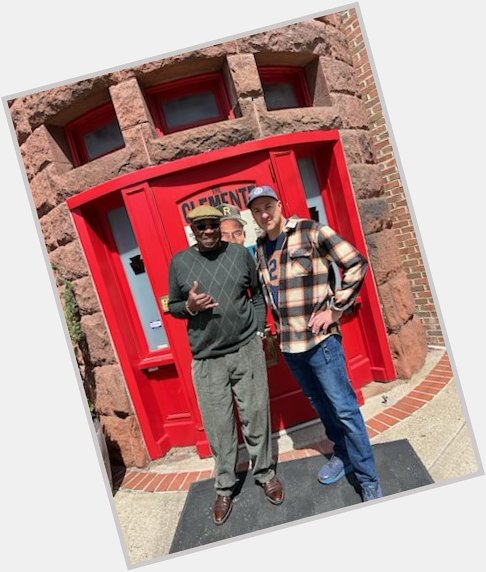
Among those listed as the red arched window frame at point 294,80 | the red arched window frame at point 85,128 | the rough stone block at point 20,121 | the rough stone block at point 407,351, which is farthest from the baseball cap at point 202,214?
the rough stone block at point 407,351

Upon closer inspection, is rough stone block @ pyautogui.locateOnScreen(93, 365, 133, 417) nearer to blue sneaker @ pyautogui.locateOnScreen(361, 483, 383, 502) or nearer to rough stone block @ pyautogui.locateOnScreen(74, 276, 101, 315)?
rough stone block @ pyautogui.locateOnScreen(74, 276, 101, 315)

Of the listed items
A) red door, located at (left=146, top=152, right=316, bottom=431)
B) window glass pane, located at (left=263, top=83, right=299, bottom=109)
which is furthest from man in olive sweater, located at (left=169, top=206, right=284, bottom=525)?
window glass pane, located at (left=263, top=83, right=299, bottom=109)

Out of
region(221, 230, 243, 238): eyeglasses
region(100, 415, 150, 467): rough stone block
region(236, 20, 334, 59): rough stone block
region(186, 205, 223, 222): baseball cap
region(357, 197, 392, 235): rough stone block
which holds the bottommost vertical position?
region(100, 415, 150, 467): rough stone block

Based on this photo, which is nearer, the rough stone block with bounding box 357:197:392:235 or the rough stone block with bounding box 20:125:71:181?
the rough stone block with bounding box 20:125:71:181

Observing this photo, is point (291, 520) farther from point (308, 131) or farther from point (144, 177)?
point (308, 131)

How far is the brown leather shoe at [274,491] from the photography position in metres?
2.71

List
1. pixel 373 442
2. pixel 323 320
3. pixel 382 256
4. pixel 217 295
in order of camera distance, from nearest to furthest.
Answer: pixel 323 320 → pixel 217 295 → pixel 373 442 → pixel 382 256

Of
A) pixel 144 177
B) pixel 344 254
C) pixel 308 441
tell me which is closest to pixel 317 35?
pixel 144 177

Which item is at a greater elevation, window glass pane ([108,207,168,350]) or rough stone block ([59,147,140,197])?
rough stone block ([59,147,140,197])

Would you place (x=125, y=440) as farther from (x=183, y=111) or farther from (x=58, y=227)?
(x=183, y=111)

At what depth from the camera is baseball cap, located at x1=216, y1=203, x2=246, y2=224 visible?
10.7 feet

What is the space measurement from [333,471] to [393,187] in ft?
10.2

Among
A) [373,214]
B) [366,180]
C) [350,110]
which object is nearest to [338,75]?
[350,110]

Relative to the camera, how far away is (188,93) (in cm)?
340
